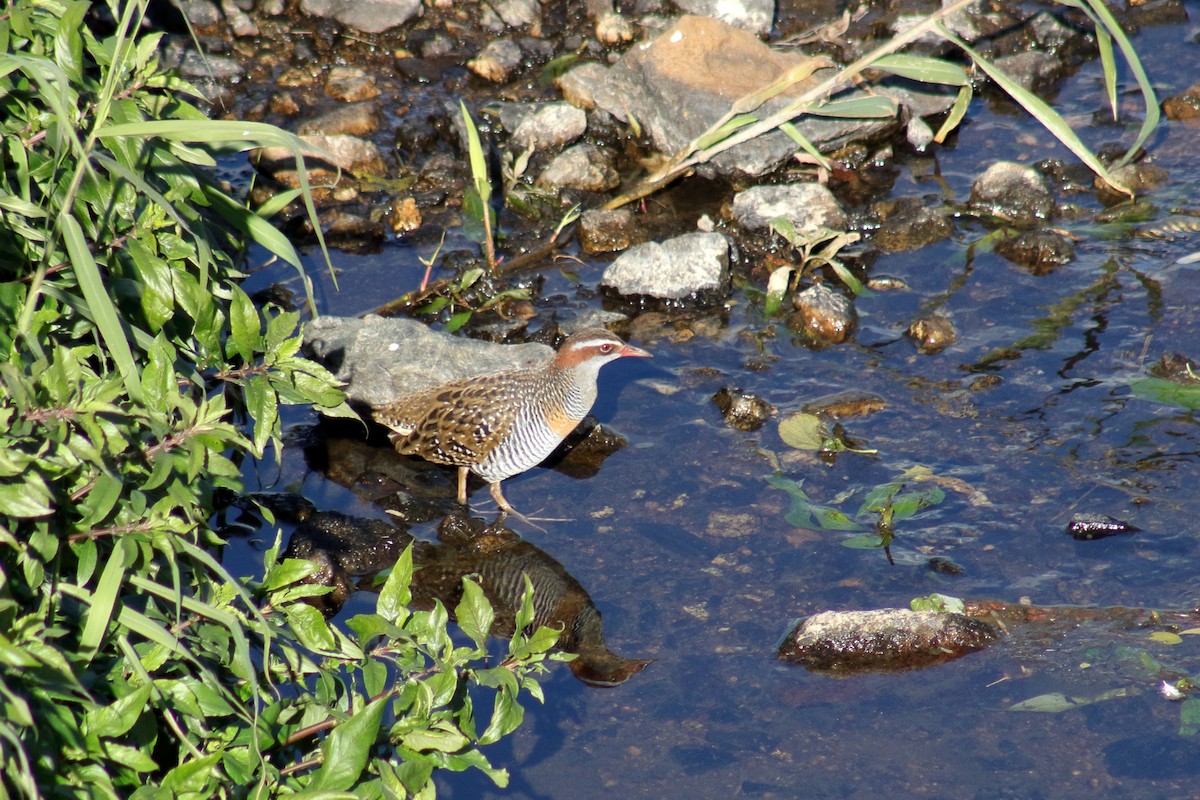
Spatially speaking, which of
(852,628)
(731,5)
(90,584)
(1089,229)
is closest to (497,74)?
(731,5)

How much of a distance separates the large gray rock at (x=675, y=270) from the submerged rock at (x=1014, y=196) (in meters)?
2.10

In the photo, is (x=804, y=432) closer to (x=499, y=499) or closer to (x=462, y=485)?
(x=499, y=499)

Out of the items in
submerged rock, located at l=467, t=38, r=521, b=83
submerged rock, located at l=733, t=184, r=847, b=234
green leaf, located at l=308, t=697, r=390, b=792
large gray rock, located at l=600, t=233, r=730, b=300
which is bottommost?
large gray rock, located at l=600, t=233, r=730, b=300

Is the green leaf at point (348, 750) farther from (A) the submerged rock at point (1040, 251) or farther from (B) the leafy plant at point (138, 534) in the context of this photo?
(A) the submerged rock at point (1040, 251)

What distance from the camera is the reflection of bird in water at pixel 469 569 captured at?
5668 millimetres

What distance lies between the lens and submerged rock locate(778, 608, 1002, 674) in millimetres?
5309

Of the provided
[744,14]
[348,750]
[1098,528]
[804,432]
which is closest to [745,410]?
[804,432]

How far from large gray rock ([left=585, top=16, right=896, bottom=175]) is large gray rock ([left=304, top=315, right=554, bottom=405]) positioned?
106 inches

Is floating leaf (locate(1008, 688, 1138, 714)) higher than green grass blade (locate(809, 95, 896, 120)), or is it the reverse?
green grass blade (locate(809, 95, 896, 120))

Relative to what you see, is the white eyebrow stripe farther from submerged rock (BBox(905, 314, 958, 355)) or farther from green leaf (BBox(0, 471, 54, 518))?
green leaf (BBox(0, 471, 54, 518))

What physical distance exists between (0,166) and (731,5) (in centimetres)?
759

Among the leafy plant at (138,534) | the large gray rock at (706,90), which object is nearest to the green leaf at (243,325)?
the leafy plant at (138,534)

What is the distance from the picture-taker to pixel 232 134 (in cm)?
337

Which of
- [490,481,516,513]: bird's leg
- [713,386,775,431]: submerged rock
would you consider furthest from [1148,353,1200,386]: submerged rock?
[490,481,516,513]: bird's leg
